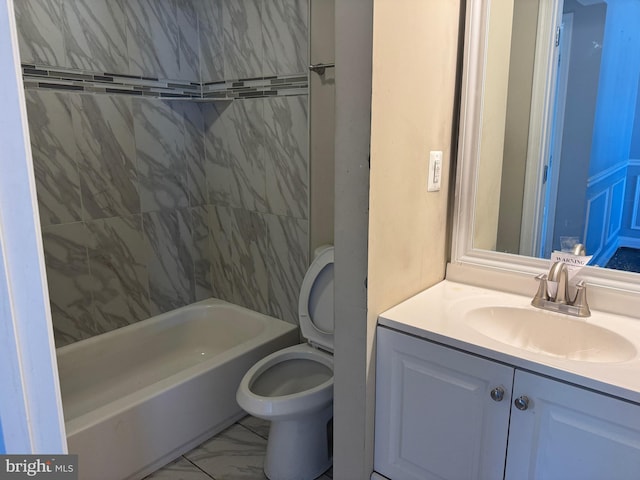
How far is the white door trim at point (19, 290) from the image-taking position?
48 cm

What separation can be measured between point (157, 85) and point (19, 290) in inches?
88.4

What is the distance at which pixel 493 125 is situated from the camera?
61.7 inches

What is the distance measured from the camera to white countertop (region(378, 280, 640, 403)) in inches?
40.1

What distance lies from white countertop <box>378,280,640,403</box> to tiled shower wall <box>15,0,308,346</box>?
105cm

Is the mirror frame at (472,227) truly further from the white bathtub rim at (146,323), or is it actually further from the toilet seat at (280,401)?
the white bathtub rim at (146,323)

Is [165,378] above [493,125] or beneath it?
beneath

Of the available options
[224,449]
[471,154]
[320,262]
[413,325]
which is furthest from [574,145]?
[224,449]

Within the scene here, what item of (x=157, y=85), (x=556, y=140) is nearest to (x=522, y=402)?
(x=556, y=140)

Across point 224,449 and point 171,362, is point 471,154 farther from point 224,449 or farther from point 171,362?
point 171,362

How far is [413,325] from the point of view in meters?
1.29

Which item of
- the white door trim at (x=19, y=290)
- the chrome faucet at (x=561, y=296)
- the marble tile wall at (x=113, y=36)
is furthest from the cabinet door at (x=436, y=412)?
the marble tile wall at (x=113, y=36)

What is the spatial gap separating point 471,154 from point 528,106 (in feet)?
0.78

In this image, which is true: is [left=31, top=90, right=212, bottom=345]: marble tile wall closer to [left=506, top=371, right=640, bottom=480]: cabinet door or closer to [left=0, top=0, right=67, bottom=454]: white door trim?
[left=0, top=0, right=67, bottom=454]: white door trim

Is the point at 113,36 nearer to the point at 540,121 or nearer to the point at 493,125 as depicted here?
the point at 493,125
